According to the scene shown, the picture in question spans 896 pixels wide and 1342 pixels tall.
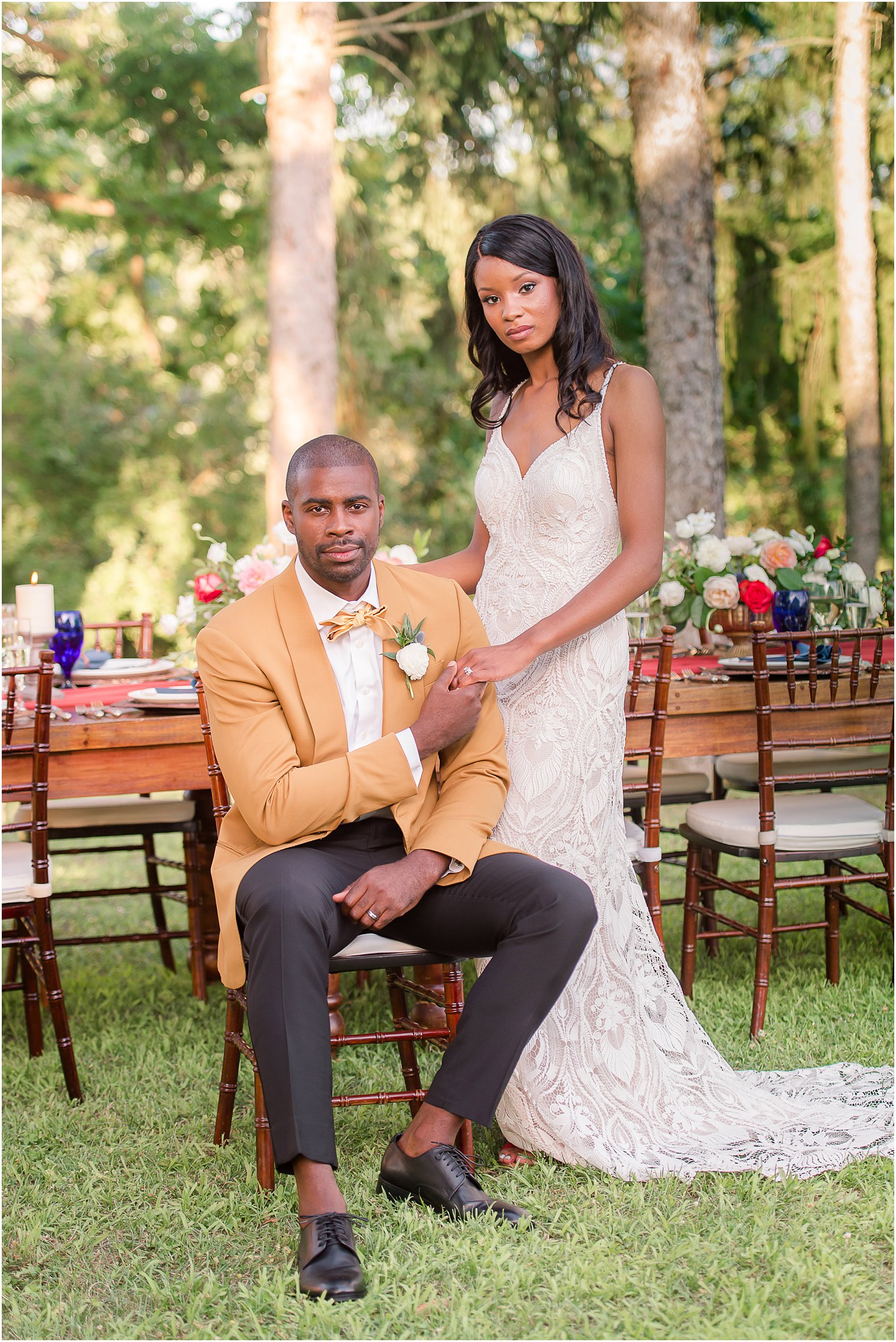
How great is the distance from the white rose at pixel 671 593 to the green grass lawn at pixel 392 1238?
1634 mm

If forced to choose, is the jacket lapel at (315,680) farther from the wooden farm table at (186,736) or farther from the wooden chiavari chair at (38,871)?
the wooden farm table at (186,736)

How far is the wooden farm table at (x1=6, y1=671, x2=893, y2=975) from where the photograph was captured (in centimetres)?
364

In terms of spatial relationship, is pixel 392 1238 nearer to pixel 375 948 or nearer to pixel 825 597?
pixel 375 948

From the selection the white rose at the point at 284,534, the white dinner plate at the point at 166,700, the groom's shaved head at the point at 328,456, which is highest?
the groom's shaved head at the point at 328,456

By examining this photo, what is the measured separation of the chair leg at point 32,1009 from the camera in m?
3.80

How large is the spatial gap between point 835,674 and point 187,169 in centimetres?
1103

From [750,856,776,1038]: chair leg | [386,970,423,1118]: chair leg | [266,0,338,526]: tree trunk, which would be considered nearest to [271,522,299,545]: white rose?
[386,970,423,1118]: chair leg

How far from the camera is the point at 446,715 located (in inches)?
111

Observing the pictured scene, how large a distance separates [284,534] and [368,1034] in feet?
5.82

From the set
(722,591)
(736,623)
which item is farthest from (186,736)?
(736,623)

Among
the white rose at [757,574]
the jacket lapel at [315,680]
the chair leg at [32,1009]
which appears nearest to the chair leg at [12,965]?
the chair leg at [32,1009]

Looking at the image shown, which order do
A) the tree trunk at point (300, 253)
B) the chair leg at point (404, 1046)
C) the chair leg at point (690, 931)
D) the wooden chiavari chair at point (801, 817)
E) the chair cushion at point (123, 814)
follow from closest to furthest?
the chair leg at point (404, 1046) < the wooden chiavari chair at point (801, 817) < the chair leg at point (690, 931) < the chair cushion at point (123, 814) < the tree trunk at point (300, 253)

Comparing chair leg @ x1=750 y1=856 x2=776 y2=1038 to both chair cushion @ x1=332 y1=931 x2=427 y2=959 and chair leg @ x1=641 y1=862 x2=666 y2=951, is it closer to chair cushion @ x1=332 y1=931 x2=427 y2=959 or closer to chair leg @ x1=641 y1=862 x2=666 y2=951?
chair leg @ x1=641 y1=862 x2=666 y2=951

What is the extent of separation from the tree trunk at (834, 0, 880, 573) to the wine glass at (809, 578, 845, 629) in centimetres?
542
